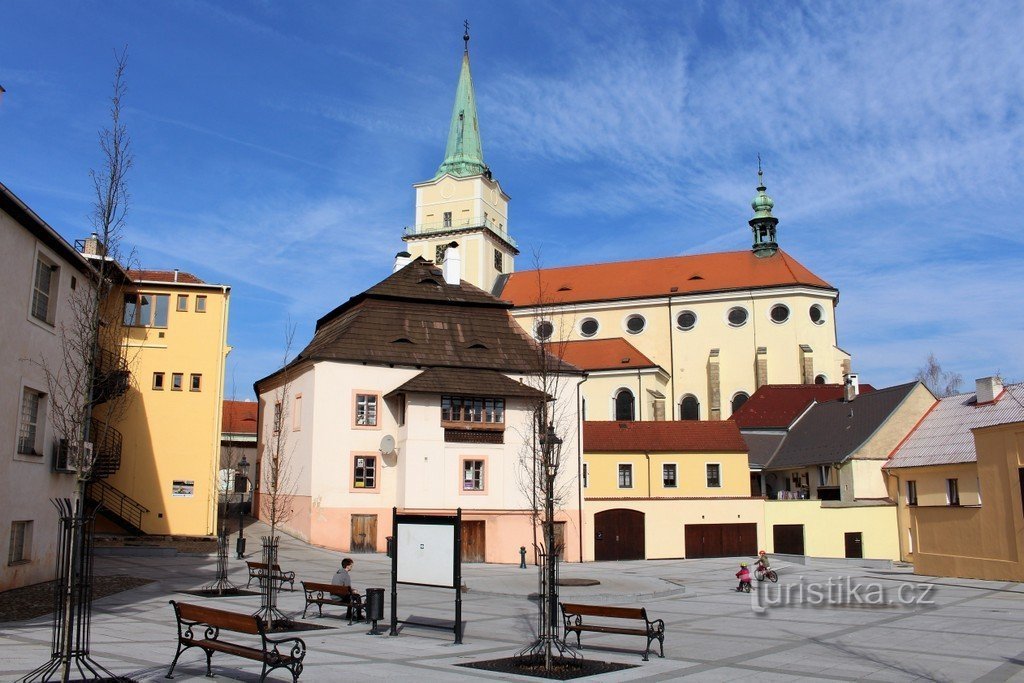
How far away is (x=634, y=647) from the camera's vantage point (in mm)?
14922

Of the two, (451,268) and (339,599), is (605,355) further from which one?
(339,599)

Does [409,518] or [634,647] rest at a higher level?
[409,518]

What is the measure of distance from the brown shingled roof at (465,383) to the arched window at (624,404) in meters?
27.5

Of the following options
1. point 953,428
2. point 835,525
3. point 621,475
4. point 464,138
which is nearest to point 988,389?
point 953,428

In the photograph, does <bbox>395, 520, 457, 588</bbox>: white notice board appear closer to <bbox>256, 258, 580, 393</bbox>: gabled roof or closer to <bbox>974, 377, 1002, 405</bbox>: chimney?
<bbox>256, 258, 580, 393</bbox>: gabled roof

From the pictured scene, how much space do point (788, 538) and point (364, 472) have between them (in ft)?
66.9

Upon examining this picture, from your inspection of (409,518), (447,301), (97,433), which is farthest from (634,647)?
(447,301)

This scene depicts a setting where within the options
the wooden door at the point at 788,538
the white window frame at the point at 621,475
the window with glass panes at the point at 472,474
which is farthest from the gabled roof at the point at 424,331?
the wooden door at the point at 788,538

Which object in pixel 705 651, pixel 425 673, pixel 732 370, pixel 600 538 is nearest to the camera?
pixel 425 673

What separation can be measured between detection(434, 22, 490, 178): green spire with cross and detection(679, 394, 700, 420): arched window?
1101 inches

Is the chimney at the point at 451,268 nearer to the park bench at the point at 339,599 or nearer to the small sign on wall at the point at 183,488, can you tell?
the small sign on wall at the point at 183,488

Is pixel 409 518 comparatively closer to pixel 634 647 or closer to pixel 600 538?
pixel 634 647

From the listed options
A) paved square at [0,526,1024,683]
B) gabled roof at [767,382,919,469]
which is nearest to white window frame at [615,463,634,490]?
gabled roof at [767,382,919,469]

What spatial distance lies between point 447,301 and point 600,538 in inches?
510
